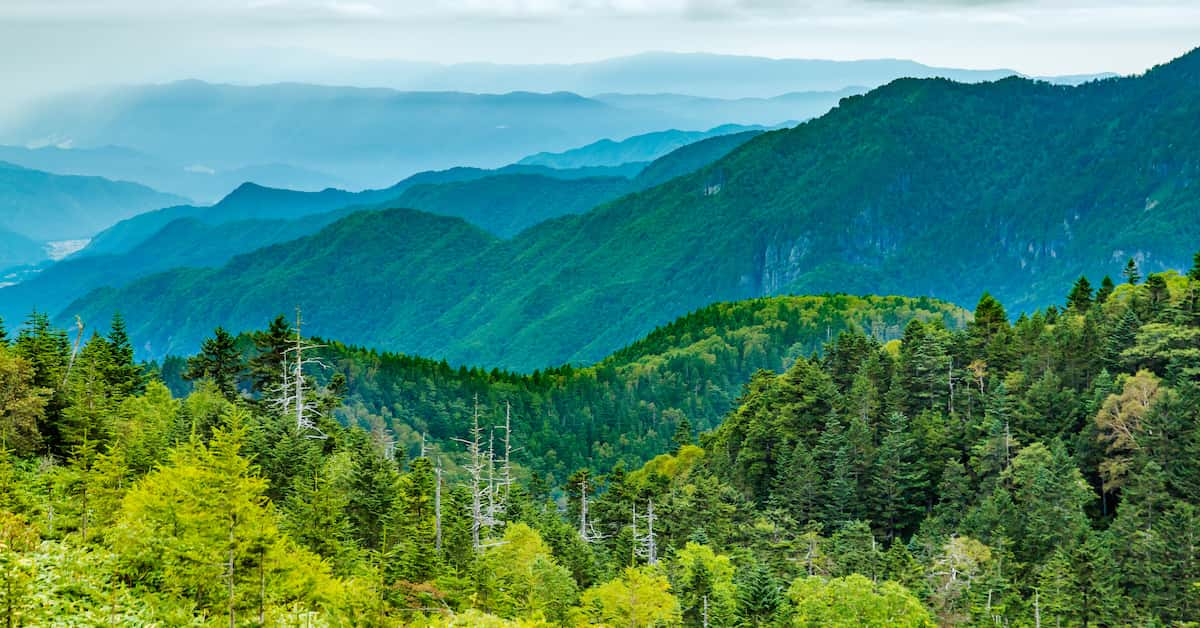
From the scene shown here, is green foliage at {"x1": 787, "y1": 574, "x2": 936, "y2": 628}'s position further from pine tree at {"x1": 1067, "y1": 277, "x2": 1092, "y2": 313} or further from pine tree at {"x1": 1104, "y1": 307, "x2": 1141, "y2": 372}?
pine tree at {"x1": 1067, "y1": 277, "x2": 1092, "y2": 313}

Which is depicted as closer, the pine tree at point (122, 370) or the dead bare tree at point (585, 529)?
the pine tree at point (122, 370)

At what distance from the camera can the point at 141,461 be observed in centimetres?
6053

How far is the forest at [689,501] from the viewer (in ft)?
136

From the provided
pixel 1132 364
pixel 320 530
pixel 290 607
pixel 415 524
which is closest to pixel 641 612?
pixel 415 524

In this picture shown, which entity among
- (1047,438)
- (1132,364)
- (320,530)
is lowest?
(320,530)

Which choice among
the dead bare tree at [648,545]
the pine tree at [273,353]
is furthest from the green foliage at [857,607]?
the pine tree at [273,353]

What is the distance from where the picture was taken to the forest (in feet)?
136

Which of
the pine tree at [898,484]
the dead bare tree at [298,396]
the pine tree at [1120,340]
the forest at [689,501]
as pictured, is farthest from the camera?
the pine tree at [898,484]

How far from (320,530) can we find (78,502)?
10.9m

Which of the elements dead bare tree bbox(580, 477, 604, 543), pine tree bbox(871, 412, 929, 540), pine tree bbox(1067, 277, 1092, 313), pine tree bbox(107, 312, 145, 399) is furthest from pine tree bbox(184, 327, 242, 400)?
pine tree bbox(1067, 277, 1092, 313)

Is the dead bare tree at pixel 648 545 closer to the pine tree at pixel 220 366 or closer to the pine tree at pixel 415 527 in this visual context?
the pine tree at pixel 415 527

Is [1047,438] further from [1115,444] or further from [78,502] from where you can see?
[78,502]

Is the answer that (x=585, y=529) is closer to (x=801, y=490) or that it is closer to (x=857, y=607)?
(x=801, y=490)

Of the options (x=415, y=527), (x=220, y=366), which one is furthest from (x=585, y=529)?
(x=415, y=527)
